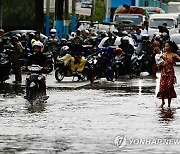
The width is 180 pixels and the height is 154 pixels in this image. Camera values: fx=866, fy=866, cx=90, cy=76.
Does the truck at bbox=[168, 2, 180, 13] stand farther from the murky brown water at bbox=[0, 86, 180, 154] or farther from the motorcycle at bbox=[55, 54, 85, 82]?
the murky brown water at bbox=[0, 86, 180, 154]

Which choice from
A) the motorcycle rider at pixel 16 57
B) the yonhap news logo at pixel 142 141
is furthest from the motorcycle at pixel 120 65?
the yonhap news logo at pixel 142 141

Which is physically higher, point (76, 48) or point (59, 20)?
point (76, 48)

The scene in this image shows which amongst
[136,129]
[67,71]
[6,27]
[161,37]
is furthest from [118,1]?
[136,129]

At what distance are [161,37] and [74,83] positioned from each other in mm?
10461

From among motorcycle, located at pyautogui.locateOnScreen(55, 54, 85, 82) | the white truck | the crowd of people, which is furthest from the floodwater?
the white truck

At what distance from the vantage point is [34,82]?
68.0 feet

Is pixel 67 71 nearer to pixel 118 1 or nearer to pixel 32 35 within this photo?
pixel 32 35

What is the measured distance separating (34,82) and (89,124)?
510 centimetres

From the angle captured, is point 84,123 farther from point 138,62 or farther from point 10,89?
point 138,62

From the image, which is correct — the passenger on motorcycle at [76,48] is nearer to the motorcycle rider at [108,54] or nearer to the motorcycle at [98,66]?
the motorcycle at [98,66]

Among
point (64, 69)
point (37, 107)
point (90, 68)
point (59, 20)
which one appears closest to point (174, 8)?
point (59, 20)

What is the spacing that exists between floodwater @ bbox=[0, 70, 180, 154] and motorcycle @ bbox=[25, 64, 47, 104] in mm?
231

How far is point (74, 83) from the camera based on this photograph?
93.1 ft

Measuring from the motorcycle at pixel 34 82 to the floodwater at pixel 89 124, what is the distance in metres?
0.23
